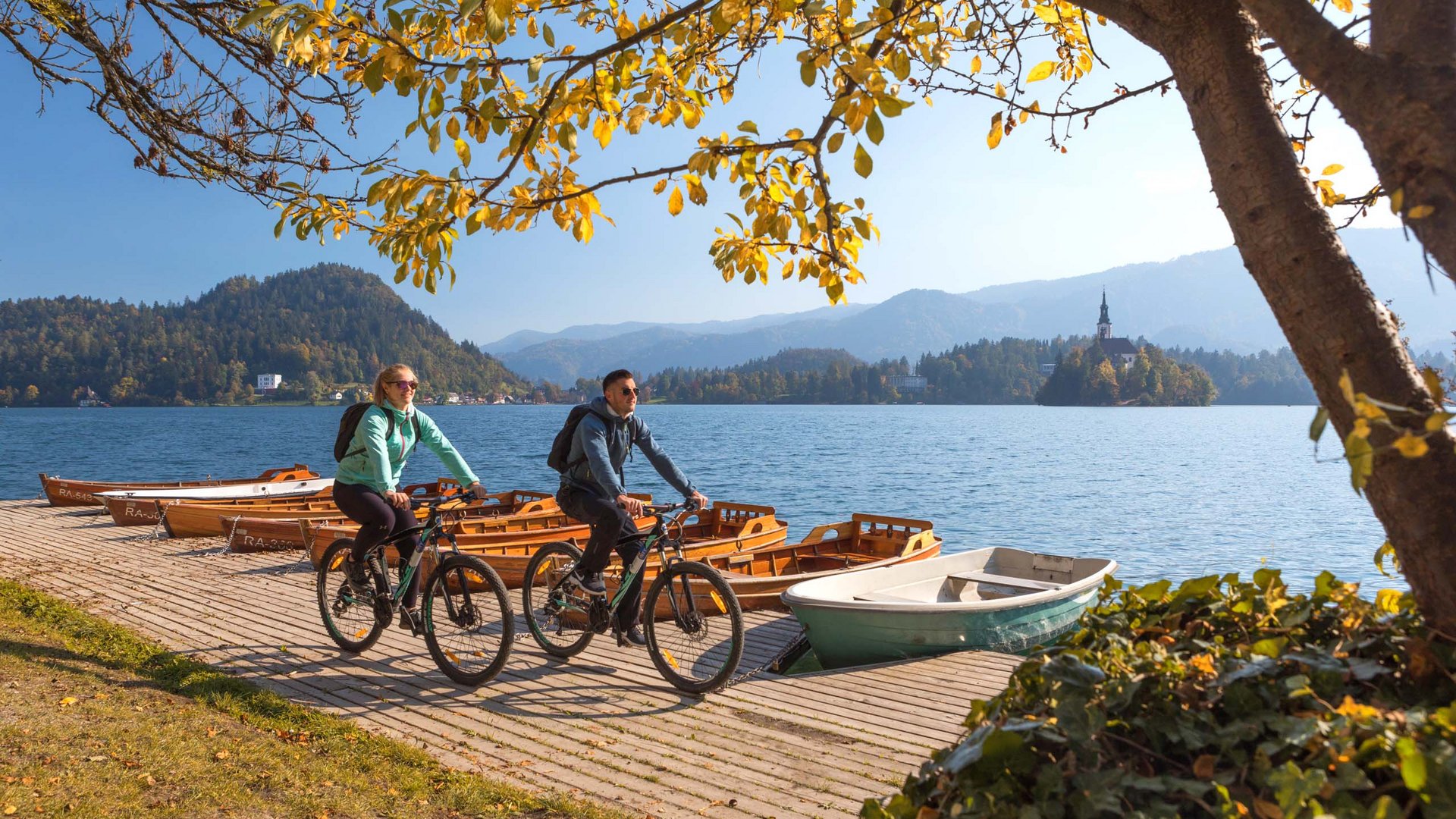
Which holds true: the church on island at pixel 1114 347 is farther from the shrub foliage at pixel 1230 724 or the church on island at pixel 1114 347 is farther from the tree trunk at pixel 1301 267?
the shrub foliage at pixel 1230 724

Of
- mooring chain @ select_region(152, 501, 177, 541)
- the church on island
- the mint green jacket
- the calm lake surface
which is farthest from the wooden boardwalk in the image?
the church on island

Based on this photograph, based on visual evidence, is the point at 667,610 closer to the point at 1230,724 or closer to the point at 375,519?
the point at 375,519

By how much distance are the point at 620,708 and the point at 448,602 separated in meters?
1.34

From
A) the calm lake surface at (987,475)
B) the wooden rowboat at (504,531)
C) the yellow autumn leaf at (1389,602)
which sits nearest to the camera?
the yellow autumn leaf at (1389,602)

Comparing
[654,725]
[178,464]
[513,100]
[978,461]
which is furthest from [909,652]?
[178,464]

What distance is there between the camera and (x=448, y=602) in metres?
6.52

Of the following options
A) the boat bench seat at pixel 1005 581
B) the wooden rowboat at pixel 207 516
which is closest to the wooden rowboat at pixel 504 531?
the wooden rowboat at pixel 207 516

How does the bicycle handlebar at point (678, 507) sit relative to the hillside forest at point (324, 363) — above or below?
below

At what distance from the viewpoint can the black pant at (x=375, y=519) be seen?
22.1 ft

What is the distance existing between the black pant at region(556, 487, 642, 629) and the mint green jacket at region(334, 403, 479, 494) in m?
0.69

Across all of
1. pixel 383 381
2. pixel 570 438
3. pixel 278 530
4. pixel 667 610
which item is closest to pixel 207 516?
pixel 278 530

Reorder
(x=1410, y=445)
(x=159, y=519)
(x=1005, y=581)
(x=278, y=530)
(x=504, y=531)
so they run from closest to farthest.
→ (x=1410, y=445) → (x=1005, y=581) → (x=278, y=530) → (x=504, y=531) → (x=159, y=519)

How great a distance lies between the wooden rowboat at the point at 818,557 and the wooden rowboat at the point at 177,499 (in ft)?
20.2

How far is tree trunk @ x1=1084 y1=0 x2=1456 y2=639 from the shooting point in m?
2.04
